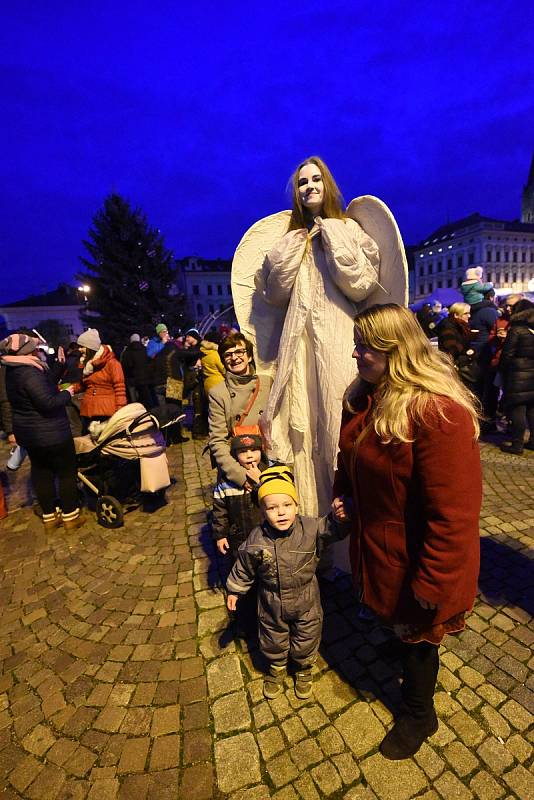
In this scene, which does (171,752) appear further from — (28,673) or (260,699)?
(28,673)

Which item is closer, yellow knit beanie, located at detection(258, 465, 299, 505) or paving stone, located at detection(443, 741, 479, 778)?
paving stone, located at detection(443, 741, 479, 778)

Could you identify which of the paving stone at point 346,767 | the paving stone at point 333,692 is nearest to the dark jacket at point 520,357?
the paving stone at point 333,692

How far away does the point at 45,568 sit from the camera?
11.9 ft

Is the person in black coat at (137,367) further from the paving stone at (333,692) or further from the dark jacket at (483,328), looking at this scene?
the paving stone at (333,692)

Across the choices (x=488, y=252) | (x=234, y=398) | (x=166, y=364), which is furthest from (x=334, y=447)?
(x=488, y=252)

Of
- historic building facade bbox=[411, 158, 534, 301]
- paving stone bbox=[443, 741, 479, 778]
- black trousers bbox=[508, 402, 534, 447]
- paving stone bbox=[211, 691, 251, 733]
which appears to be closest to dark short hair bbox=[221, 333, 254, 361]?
paving stone bbox=[211, 691, 251, 733]

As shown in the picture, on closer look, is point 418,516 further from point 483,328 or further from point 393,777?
point 483,328

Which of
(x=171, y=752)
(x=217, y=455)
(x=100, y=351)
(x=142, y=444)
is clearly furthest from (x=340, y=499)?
(x=100, y=351)

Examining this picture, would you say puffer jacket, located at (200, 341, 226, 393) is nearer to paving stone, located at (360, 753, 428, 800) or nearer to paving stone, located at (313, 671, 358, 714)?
paving stone, located at (313, 671, 358, 714)

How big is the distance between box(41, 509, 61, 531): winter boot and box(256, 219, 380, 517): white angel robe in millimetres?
3170

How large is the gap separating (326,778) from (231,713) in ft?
1.89

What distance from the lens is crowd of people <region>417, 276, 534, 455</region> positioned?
5355 mm

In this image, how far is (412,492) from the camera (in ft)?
5.25

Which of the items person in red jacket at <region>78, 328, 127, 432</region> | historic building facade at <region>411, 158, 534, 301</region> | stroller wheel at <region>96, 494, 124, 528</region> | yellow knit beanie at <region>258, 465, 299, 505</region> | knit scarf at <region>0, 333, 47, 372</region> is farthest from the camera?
historic building facade at <region>411, 158, 534, 301</region>
